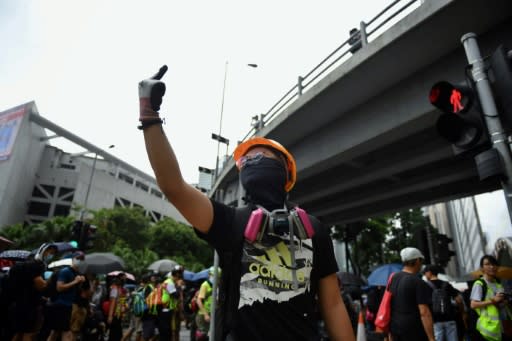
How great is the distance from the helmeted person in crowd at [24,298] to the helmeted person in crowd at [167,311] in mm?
2761

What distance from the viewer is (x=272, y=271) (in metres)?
1.69

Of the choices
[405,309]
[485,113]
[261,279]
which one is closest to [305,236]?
[261,279]

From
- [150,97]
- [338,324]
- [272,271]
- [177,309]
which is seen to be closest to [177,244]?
[177,309]

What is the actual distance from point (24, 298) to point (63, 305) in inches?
25.2

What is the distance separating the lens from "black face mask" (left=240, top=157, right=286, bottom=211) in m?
1.98

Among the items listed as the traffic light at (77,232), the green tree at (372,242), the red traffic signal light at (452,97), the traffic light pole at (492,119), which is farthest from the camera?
the green tree at (372,242)

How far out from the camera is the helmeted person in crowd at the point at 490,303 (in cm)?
490

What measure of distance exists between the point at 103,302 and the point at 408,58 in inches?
379

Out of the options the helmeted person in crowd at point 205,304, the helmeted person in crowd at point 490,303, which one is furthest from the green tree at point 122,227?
the helmeted person in crowd at point 490,303

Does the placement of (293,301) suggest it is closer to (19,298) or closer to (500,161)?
(500,161)

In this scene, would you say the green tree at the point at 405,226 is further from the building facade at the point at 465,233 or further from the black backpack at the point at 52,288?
the black backpack at the point at 52,288

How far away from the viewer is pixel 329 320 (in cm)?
185

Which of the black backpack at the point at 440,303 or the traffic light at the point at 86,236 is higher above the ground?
the traffic light at the point at 86,236

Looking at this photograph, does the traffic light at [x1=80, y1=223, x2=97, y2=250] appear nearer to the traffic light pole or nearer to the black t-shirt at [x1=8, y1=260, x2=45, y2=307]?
the black t-shirt at [x1=8, y1=260, x2=45, y2=307]
